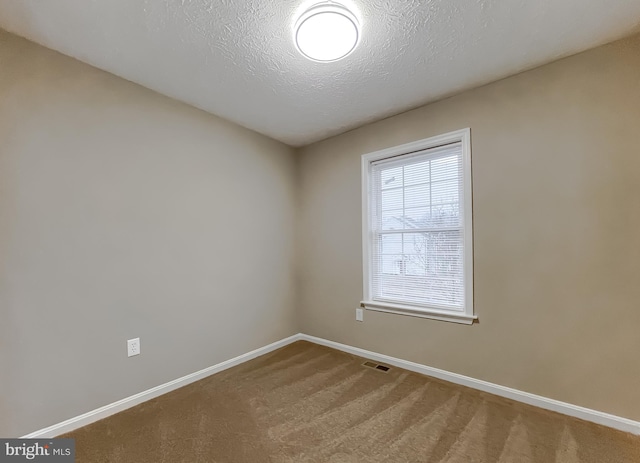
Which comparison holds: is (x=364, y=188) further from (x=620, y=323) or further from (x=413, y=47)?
(x=620, y=323)

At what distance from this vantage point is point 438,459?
1.51 metres

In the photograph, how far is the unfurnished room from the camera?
1597 millimetres

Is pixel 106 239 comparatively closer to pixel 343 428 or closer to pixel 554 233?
pixel 343 428

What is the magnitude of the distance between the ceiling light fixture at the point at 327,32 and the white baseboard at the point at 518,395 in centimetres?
254

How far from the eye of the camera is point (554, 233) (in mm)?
1956

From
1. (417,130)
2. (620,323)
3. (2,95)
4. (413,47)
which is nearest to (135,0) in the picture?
(2,95)

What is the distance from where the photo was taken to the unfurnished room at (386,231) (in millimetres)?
1597

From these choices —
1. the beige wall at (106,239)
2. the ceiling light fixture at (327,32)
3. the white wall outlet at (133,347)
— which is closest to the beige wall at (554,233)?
the ceiling light fixture at (327,32)

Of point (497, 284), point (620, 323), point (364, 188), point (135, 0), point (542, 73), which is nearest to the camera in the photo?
point (135, 0)

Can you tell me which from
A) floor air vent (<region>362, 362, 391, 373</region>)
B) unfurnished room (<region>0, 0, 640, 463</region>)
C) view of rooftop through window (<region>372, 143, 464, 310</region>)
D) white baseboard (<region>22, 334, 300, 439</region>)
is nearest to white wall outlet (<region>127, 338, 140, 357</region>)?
unfurnished room (<region>0, 0, 640, 463</region>)

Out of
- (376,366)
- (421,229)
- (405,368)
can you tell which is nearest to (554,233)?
(421,229)

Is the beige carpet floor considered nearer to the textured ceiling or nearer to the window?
the window

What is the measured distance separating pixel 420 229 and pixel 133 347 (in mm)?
2532

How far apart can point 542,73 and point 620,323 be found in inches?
68.6
